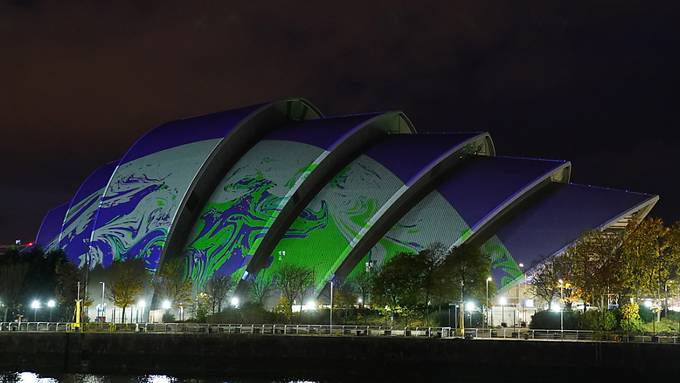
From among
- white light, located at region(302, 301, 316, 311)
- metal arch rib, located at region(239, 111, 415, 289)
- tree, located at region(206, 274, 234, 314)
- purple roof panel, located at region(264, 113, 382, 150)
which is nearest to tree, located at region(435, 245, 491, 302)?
white light, located at region(302, 301, 316, 311)

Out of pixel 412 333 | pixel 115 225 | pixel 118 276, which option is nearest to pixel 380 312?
pixel 412 333

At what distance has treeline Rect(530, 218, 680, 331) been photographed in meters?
64.6

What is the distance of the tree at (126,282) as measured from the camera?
2837 inches

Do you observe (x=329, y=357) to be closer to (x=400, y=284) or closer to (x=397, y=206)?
(x=400, y=284)

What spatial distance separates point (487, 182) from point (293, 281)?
17.9m

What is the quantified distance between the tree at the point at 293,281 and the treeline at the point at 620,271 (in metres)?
17.2

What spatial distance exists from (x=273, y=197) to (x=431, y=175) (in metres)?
13.2

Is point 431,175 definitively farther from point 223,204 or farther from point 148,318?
point 148,318

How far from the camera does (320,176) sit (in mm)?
80875

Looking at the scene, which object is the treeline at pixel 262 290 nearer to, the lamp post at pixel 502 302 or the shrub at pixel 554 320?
the lamp post at pixel 502 302

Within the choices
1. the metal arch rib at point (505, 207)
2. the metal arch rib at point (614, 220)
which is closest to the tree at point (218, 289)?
the metal arch rib at point (505, 207)

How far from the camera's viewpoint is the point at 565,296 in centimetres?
6806

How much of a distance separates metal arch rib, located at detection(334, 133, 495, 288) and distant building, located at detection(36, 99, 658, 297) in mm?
110

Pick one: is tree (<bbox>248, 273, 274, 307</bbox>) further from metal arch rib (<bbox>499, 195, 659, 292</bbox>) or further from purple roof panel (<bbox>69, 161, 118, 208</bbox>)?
purple roof panel (<bbox>69, 161, 118, 208</bbox>)
